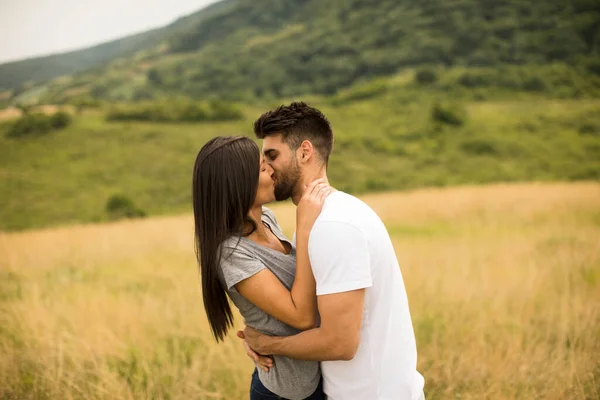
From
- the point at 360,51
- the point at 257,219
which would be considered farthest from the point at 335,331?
the point at 360,51

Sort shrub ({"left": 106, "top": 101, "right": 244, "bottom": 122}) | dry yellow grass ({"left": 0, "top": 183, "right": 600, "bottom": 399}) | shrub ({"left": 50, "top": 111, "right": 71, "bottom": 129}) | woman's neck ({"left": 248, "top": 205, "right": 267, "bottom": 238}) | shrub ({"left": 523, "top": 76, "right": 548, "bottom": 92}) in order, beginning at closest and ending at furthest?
woman's neck ({"left": 248, "top": 205, "right": 267, "bottom": 238}) < dry yellow grass ({"left": 0, "top": 183, "right": 600, "bottom": 399}) < shrub ({"left": 50, "top": 111, "right": 71, "bottom": 129}) < shrub ({"left": 106, "top": 101, "right": 244, "bottom": 122}) < shrub ({"left": 523, "top": 76, "right": 548, "bottom": 92})

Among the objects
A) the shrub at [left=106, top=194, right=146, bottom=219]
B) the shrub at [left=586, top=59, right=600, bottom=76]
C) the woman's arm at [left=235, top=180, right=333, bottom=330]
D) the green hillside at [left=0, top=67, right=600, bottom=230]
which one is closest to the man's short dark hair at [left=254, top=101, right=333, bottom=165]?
the woman's arm at [left=235, top=180, right=333, bottom=330]

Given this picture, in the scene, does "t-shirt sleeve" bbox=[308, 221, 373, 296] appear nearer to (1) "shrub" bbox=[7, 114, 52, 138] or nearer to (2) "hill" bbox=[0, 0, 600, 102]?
(1) "shrub" bbox=[7, 114, 52, 138]

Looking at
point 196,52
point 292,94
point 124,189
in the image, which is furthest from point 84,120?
point 196,52

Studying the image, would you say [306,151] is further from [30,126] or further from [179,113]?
[179,113]

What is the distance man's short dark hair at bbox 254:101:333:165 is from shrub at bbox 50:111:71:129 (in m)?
50.3

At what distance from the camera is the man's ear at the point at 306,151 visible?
245cm

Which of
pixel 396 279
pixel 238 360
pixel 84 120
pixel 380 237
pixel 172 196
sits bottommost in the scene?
pixel 172 196

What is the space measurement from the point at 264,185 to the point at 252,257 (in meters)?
0.40

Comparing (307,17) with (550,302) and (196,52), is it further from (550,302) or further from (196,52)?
(550,302)

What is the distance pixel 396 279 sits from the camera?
2107 mm

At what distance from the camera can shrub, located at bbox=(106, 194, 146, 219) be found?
87.5 feet

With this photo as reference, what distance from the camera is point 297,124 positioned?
8.08ft

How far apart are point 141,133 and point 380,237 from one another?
47.8 m
